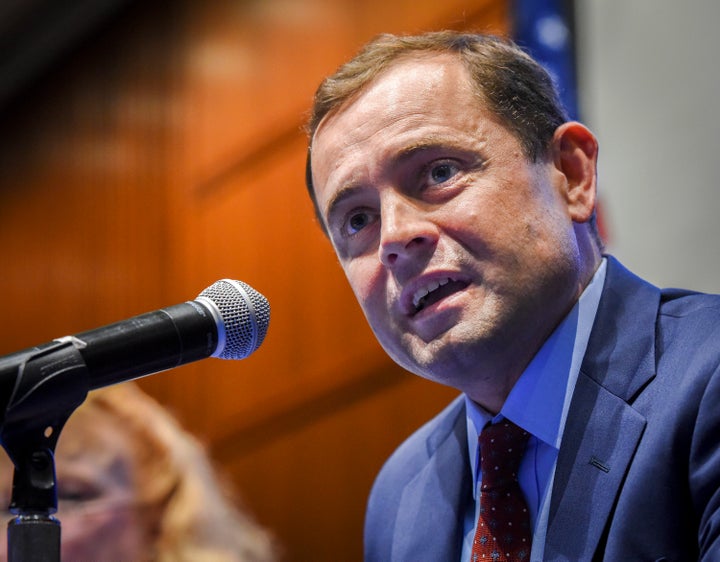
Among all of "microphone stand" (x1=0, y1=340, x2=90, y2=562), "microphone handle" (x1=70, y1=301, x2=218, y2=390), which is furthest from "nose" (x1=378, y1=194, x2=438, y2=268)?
"microphone stand" (x1=0, y1=340, x2=90, y2=562)

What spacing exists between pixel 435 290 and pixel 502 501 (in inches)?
15.3

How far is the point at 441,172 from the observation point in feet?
5.13

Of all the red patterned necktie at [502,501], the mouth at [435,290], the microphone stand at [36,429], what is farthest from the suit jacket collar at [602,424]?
the microphone stand at [36,429]

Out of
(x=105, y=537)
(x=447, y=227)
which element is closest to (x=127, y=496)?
(x=105, y=537)

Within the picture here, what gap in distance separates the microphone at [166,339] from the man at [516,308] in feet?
1.25

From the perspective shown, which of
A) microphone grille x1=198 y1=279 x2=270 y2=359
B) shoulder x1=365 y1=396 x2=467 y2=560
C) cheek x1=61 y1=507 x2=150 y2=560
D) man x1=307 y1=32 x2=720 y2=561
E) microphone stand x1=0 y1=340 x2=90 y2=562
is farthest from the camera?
cheek x1=61 y1=507 x2=150 y2=560

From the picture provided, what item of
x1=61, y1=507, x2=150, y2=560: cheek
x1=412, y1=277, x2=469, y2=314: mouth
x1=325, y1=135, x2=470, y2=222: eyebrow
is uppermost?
x1=325, y1=135, x2=470, y2=222: eyebrow

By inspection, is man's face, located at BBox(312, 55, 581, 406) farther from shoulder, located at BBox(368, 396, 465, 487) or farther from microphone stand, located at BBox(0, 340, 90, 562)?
microphone stand, located at BBox(0, 340, 90, 562)

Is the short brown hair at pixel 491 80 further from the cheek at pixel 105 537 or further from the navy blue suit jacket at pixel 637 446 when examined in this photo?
the cheek at pixel 105 537

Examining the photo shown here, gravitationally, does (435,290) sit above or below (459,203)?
below

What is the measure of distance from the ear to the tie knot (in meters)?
0.45

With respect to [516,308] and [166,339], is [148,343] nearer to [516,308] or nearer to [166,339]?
[166,339]

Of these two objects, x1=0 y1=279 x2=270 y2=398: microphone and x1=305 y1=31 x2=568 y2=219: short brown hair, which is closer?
x1=0 y1=279 x2=270 y2=398: microphone

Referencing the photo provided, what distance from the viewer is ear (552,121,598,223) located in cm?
168
